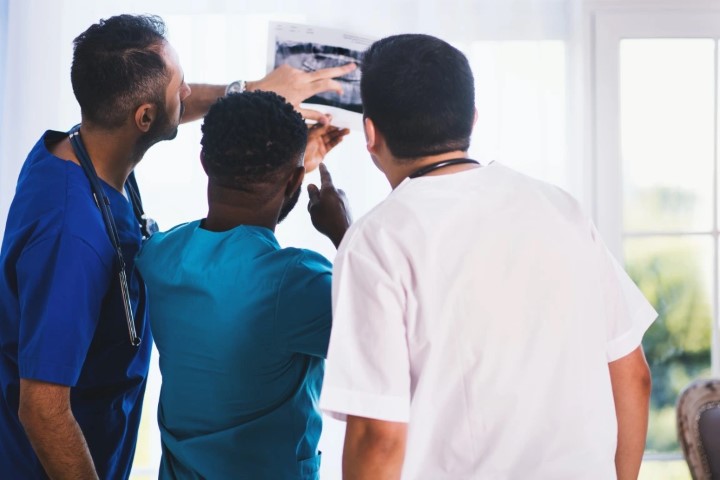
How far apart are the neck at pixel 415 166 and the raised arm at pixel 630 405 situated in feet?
1.23

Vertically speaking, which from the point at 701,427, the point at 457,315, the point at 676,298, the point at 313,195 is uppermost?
the point at 313,195

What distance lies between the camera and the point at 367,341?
3.27 feet

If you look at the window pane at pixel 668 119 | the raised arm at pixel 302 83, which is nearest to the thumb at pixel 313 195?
the raised arm at pixel 302 83

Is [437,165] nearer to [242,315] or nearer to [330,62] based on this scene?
[242,315]

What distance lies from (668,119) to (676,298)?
58 centimetres

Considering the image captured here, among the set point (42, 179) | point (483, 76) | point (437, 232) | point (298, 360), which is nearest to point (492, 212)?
point (437, 232)

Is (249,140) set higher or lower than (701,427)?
higher

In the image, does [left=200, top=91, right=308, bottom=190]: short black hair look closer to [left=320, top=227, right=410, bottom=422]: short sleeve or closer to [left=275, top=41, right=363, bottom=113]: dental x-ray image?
[left=320, top=227, right=410, bottom=422]: short sleeve

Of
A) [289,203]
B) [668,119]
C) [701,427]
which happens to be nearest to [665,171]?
[668,119]

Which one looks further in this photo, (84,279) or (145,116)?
(145,116)

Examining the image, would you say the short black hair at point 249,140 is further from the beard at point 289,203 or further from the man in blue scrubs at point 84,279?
the man in blue scrubs at point 84,279

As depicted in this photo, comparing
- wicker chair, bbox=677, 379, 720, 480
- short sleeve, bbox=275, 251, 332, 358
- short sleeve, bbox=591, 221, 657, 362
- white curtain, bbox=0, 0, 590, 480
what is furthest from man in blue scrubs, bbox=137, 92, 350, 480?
white curtain, bbox=0, 0, 590, 480

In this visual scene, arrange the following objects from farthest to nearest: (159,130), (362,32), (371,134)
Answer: (362,32), (159,130), (371,134)

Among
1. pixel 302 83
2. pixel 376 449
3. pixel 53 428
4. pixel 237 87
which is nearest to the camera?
pixel 376 449
